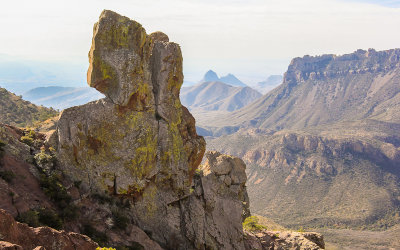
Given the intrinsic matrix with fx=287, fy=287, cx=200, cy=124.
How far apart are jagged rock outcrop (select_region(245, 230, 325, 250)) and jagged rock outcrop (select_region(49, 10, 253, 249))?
2.77 m

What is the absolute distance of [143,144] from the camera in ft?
86.4

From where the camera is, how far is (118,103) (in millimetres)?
25484

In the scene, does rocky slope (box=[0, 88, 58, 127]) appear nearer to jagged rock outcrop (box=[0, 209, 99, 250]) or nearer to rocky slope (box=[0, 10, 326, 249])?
rocky slope (box=[0, 10, 326, 249])

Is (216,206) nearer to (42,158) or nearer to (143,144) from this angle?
(143,144)

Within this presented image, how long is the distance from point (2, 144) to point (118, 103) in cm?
926

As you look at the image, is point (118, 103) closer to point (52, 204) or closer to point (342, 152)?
point (52, 204)

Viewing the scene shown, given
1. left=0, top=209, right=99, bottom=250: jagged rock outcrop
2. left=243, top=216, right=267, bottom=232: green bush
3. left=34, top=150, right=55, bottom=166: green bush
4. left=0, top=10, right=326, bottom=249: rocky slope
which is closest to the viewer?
left=0, top=209, right=99, bottom=250: jagged rock outcrop

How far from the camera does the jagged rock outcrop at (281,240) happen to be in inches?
1244

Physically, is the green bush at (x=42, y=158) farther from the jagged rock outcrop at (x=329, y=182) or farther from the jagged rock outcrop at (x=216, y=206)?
the jagged rock outcrop at (x=329, y=182)

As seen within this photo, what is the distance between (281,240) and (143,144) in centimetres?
2020

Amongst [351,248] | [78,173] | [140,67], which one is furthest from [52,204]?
[351,248]

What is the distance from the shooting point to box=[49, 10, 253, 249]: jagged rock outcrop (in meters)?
25.0

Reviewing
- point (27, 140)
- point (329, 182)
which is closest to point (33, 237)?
point (27, 140)

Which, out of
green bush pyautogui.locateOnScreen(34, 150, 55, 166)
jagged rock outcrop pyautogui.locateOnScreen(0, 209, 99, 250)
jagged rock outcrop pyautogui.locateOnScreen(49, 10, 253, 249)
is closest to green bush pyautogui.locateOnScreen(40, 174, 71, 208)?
green bush pyautogui.locateOnScreen(34, 150, 55, 166)
